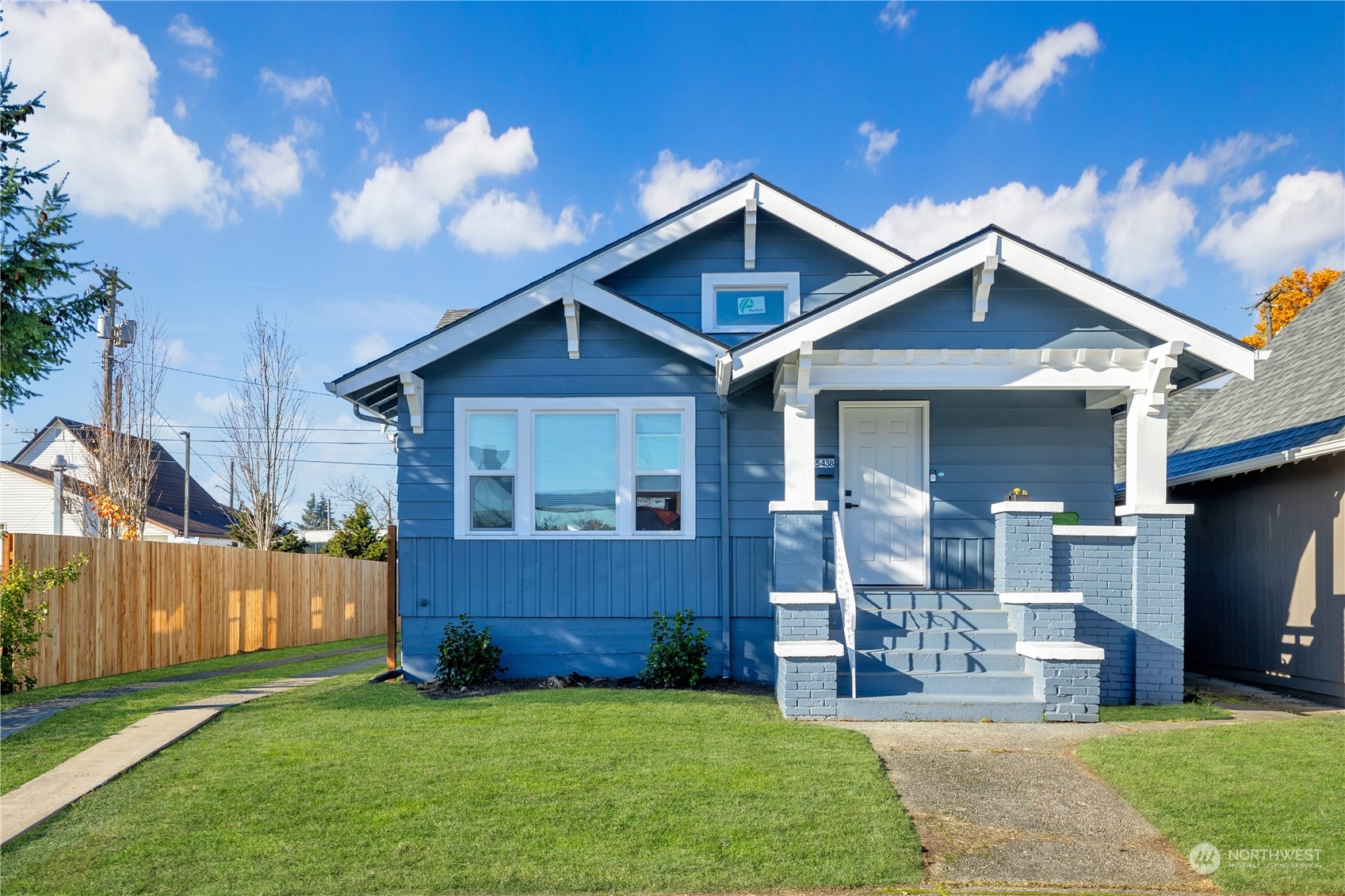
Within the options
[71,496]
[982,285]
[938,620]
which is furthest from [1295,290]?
[71,496]

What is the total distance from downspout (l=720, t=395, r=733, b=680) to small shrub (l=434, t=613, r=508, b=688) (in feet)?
7.69

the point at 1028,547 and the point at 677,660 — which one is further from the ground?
the point at 1028,547

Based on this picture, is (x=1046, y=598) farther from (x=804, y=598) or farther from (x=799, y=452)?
(x=799, y=452)

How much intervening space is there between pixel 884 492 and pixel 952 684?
2671 mm

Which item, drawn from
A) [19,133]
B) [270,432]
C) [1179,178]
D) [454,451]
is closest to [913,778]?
[454,451]

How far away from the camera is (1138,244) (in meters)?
21.6

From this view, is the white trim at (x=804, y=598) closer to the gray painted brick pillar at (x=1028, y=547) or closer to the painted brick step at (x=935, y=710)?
the painted brick step at (x=935, y=710)

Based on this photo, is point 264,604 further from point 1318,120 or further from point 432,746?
point 1318,120

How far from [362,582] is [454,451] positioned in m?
13.8

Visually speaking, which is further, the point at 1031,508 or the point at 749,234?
the point at 749,234

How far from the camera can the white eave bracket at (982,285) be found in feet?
26.4

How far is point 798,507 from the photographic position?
26.6 ft

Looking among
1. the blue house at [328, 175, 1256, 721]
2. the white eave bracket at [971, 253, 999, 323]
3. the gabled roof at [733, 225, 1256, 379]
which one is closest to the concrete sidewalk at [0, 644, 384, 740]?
the blue house at [328, 175, 1256, 721]

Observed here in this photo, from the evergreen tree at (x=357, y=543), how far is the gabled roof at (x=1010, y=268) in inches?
745
